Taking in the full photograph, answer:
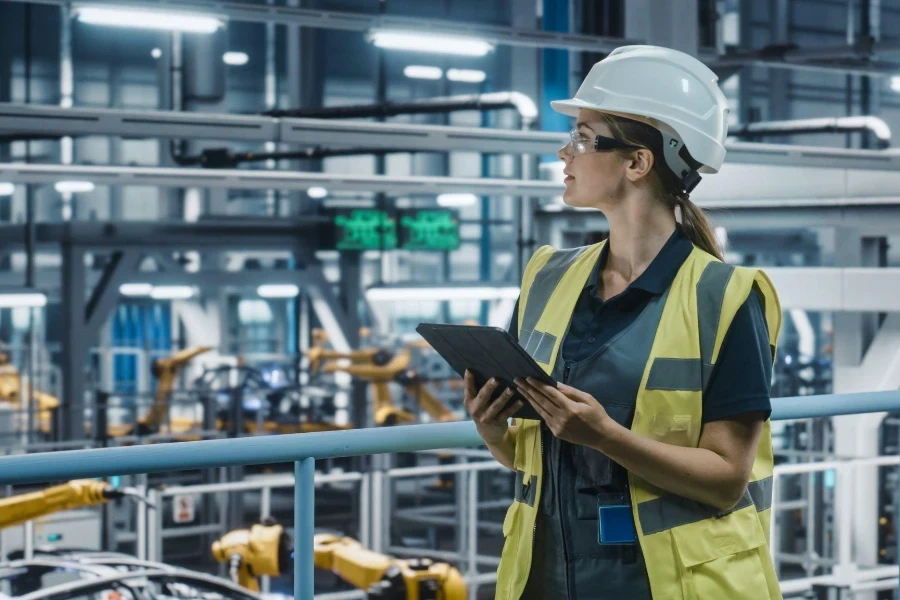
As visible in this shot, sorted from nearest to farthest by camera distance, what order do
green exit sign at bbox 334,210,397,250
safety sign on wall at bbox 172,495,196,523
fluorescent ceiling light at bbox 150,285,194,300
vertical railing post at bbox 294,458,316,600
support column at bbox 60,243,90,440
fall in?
vertical railing post at bbox 294,458,316,600 → safety sign on wall at bbox 172,495,196,523 → support column at bbox 60,243,90,440 → green exit sign at bbox 334,210,397,250 → fluorescent ceiling light at bbox 150,285,194,300

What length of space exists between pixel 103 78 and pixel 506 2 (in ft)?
24.7

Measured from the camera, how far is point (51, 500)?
5.61 metres

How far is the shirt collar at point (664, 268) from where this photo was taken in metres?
1.39

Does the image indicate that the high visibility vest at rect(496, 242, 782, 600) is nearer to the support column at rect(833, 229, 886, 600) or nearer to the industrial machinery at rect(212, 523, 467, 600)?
the industrial machinery at rect(212, 523, 467, 600)

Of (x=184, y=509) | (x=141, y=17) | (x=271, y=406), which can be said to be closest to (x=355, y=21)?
(x=141, y=17)

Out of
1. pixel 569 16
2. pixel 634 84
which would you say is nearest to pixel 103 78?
pixel 569 16

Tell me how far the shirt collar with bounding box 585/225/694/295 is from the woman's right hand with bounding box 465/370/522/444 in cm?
19

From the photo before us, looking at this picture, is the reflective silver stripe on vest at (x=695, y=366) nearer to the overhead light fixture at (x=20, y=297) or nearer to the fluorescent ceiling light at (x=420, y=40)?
the fluorescent ceiling light at (x=420, y=40)

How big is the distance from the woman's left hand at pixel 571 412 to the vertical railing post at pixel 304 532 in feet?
1.55

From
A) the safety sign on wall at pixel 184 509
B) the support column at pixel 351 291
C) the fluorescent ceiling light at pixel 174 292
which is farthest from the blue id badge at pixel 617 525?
the fluorescent ceiling light at pixel 174 292

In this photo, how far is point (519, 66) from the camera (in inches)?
532

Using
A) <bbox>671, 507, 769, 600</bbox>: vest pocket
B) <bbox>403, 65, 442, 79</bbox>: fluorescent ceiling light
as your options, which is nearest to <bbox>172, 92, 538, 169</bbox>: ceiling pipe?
<bbox>403, 65, 442, 79</bbox>: fluorescent ceiling light

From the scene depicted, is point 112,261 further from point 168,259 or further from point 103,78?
point 103,78

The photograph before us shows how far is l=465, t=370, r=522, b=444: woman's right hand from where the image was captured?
1.38 m
